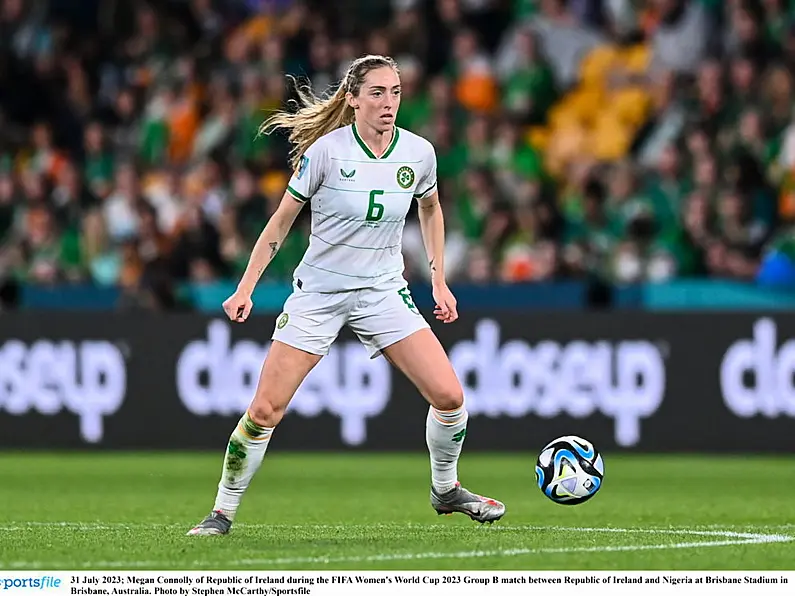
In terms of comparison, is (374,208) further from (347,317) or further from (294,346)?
(294,346)

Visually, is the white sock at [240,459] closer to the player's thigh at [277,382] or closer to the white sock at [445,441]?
the player's thigh at [277,382]

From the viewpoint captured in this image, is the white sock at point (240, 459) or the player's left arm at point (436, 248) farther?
the player's left arm at point (436, 248)

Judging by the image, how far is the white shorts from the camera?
813 cm

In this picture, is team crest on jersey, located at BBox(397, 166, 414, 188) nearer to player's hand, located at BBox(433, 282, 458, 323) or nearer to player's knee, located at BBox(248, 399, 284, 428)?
player's hand, located at BBox(433, 282, 458, 323)

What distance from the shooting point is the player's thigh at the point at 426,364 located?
820 cm

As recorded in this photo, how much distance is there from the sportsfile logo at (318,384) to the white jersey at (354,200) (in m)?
6.35

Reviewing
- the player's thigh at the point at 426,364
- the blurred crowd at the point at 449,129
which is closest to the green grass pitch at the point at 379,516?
the player's thigh at the point at 426,364

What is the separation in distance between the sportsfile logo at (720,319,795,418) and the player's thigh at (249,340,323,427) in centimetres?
688

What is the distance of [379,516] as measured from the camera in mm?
9453

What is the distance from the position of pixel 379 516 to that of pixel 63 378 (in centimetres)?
623

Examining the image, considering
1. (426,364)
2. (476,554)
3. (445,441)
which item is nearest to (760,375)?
(445,441)

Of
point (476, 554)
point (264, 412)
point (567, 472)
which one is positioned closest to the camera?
point (476, 554)

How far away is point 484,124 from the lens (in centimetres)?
1684
